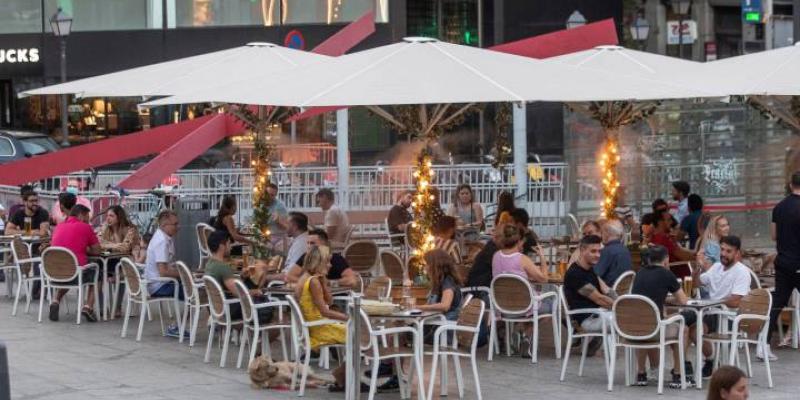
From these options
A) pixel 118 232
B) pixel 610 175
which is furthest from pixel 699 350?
pixel 118 232

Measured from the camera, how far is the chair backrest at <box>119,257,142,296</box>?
17047 millimetres

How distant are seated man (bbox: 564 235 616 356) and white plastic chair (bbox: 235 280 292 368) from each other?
8.39ft

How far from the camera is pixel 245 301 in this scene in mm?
14953

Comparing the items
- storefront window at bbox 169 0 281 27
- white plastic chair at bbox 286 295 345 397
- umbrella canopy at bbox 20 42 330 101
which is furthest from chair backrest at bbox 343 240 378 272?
storefront window at bbox 169 0 281 27

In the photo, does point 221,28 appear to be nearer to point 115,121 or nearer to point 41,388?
point 115,121

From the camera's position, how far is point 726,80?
18.4 metres

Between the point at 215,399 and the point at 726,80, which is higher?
the point at 726,80

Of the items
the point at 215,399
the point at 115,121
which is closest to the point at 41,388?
the point at 215,399

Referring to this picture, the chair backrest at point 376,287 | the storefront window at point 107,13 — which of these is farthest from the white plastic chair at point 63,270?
the storefront window at point 107,13

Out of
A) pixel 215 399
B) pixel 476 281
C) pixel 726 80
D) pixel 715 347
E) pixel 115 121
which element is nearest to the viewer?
pixel 215 399

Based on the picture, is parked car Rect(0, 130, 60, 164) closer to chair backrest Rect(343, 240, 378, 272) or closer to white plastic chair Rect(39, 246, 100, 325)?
white plastic chair Rect(39, 246, 100, 325)

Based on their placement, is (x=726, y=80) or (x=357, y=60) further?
(x=726, y=80)

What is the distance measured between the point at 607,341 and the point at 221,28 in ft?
102

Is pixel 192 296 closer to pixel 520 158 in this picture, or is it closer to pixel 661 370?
pixel 661 370
